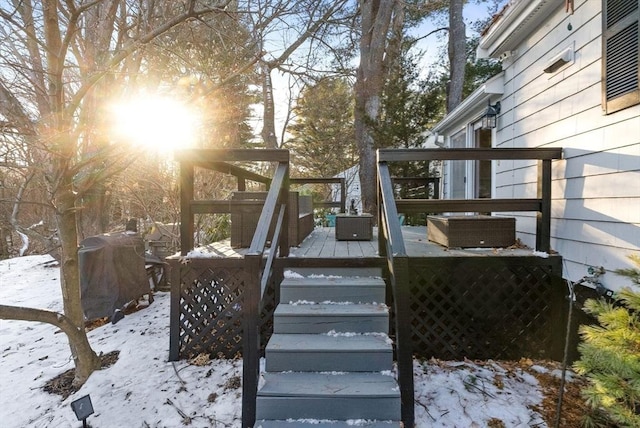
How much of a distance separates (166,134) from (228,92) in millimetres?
2970

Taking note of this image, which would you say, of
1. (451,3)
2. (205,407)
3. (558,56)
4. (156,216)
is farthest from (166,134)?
(451,3)

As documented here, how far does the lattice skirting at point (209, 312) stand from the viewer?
3162 millimetres

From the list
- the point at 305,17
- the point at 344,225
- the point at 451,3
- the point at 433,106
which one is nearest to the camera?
the point at 344,225

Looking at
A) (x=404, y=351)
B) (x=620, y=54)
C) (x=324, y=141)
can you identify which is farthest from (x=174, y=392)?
(x=324, y=141)

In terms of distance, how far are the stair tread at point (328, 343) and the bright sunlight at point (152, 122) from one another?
249 cm

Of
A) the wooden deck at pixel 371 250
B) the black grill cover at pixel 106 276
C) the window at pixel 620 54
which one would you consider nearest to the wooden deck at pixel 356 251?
the wooden deck at pixel 371 250

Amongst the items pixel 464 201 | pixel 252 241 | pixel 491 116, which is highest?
pixel 491 116

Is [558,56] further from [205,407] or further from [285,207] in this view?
[205,407]

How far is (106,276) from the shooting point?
4648mm

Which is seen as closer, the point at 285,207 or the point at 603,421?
the point at 603,421

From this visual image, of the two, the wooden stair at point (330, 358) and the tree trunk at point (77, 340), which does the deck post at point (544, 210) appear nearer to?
the wooden stair at point (330, 358)

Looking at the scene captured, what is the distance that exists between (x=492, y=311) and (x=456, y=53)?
8815 millimetres

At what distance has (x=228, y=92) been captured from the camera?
732 cm

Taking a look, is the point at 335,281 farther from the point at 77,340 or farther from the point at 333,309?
the point at 77,340
